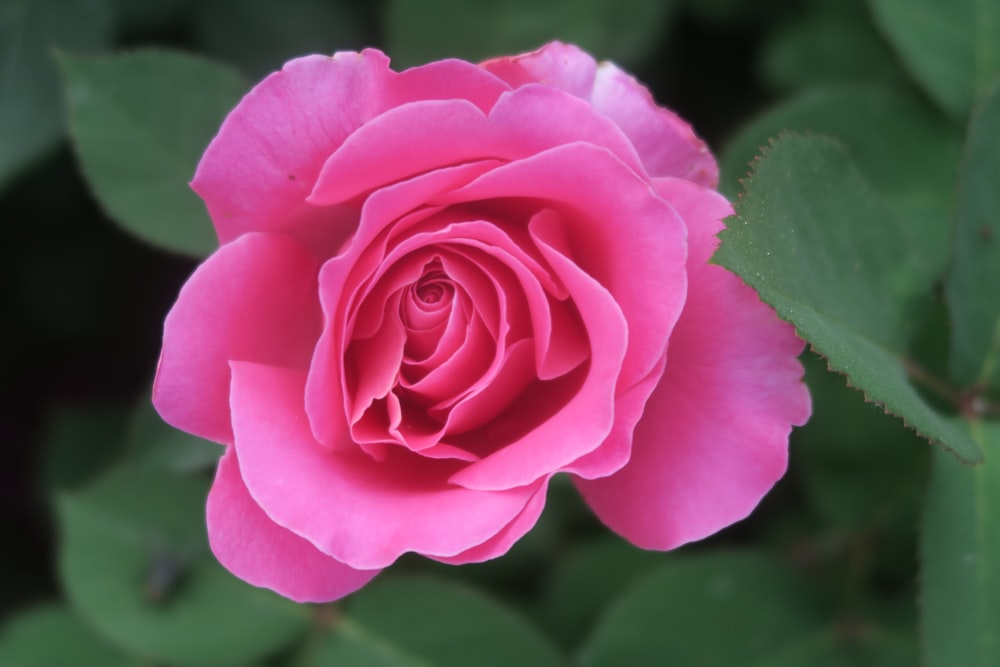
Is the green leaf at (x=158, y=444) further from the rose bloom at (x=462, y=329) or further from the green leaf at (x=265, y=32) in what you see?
the green leaf at (x=265, y=32)

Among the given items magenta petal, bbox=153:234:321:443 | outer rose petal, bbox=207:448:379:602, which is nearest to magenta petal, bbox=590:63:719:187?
magenta petal, bbox=153:234:321:443

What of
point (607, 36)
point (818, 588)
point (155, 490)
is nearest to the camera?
point (155, 490)

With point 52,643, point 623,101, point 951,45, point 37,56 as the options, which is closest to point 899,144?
point 951,45

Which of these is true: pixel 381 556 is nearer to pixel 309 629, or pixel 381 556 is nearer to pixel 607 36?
pixel 309 629

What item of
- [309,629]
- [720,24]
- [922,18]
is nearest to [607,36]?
[720,24]

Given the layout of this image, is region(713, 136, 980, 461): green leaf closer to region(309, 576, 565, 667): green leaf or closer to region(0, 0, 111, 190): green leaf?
region(309, 576, 565, 667): green leaf
